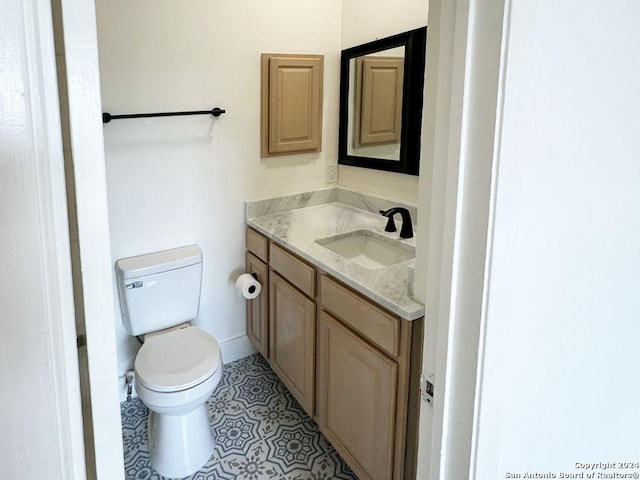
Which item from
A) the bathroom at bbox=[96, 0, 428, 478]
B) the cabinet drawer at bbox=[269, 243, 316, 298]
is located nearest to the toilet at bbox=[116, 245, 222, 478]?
the bathroom at bbox=[96, 0, 428, 478]

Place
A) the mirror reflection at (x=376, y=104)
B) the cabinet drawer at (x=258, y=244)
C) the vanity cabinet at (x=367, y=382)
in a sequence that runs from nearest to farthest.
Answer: the vanity cabinet at (x=367, y=382) < the mirror reflection at (x=376, y=104) < the cabinet drawer at (x=258, y=244)

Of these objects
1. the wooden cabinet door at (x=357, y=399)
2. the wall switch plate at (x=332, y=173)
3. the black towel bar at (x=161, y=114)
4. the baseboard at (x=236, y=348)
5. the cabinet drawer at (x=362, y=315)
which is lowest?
the baseboard at (x=236, y=348)

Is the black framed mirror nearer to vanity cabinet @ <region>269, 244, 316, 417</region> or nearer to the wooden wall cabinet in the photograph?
the wooden wall cabinet

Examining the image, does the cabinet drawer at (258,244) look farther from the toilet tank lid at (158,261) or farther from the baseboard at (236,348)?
the baseboard at (236,348)

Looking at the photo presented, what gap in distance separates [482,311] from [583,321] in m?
0.33

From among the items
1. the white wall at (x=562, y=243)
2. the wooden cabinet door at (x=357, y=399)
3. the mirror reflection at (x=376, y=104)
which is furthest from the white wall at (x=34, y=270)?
the mirror reflection at (x=376, y=104)

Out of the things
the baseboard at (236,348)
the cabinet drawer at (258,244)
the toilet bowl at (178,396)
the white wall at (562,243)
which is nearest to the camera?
the white wall at (562,243)

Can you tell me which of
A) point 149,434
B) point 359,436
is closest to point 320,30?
point 359,436

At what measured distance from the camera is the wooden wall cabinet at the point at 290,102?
7.83ft

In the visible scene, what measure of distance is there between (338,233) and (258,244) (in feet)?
1.51

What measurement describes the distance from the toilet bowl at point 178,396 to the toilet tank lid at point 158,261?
32 centimetres

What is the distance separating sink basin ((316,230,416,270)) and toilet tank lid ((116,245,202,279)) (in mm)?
661

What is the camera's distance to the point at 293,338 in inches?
84.2

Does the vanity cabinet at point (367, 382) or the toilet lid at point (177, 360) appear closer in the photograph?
the vanity cabinet at point (367, 382)
